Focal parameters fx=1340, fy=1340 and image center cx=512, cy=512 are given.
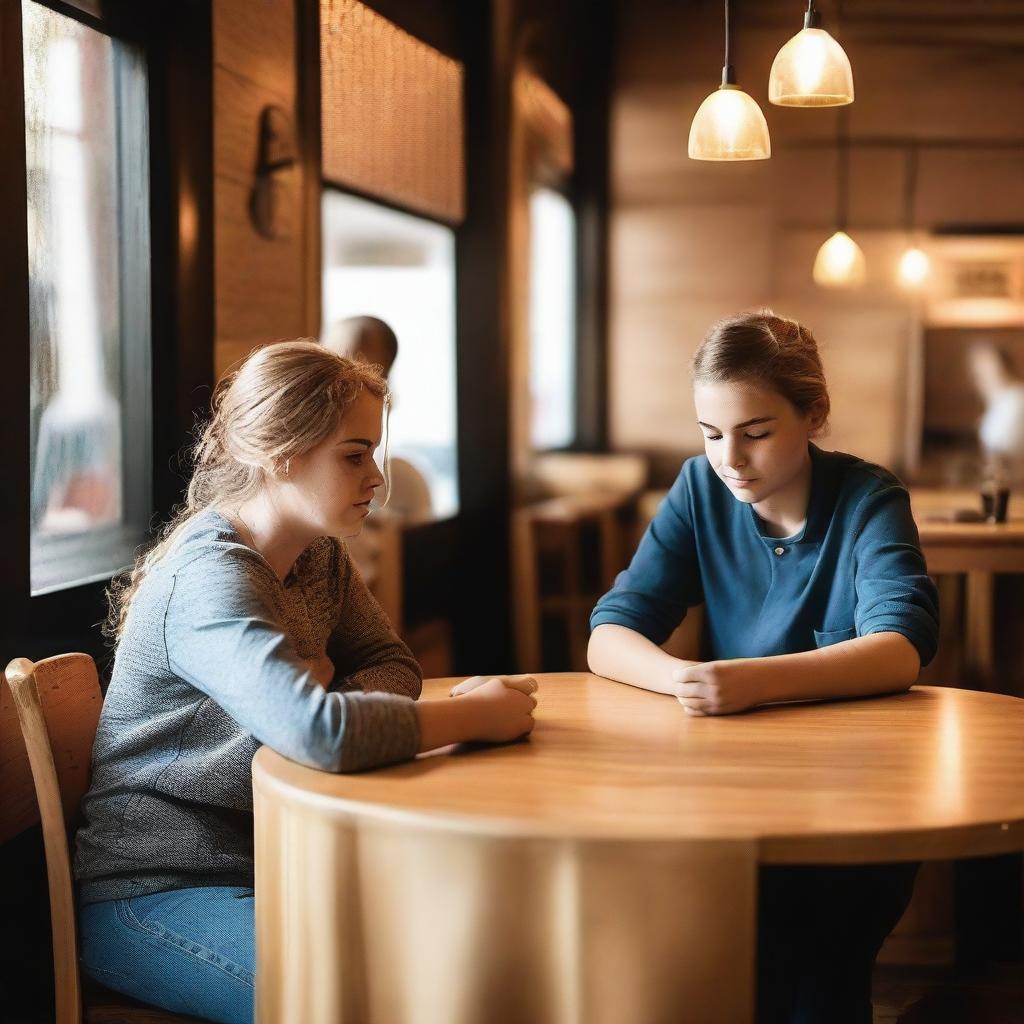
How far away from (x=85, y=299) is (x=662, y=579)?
119cm

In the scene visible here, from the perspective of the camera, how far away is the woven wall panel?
3553mm

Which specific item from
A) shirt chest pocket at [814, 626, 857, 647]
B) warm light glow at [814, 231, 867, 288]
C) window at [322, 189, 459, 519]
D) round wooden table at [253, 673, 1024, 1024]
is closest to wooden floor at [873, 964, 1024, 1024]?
shirt chest pocket at [814, 626, 857, 647]

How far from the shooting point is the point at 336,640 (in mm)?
1845

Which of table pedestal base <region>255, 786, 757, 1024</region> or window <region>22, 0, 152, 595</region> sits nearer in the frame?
table pedestal base <region>255, 786, 757, 1024</region>

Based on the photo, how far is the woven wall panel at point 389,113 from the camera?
355 cm

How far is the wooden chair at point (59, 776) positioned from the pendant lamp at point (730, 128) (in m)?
1.46

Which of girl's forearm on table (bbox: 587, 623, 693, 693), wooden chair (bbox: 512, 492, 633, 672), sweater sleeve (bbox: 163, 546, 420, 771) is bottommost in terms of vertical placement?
wooden chair (bbox: 512, 492, 633, 672)

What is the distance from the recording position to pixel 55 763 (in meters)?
1.58

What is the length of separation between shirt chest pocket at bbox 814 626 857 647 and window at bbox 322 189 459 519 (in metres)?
2.33

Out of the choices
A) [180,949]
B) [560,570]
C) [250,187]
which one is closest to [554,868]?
[180,949]

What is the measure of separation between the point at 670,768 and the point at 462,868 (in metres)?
0.29

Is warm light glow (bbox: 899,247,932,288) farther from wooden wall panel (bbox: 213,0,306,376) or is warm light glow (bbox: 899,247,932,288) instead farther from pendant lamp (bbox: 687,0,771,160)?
pendant lamp (bbox: 687,0,771,160)

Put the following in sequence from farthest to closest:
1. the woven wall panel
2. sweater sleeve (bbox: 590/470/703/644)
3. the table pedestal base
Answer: the woven wall panel
sweater sleeve (bbox: 590/470/703/644)
the table pedestal base

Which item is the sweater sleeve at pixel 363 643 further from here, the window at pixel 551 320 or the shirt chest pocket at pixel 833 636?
the window at pixel 551 320
